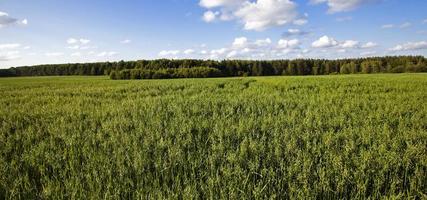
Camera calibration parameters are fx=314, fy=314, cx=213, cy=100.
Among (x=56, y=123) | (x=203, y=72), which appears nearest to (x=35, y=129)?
(x=56, y=123)

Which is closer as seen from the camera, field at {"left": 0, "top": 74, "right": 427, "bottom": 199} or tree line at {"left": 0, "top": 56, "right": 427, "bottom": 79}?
field at {"left": 0, "top": 74, "right": 427, "bottom": 199}

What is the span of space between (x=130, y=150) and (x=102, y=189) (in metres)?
1.68

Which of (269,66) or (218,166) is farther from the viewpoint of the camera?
(269,66)

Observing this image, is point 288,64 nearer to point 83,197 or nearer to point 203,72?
point 203,72

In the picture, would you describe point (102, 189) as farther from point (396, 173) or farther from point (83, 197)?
point (396, 173)

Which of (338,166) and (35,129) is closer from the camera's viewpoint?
(338,166)

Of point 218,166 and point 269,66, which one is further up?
point 269,66

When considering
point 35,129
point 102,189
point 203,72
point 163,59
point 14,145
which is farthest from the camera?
point 163,59

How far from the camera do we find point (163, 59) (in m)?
116

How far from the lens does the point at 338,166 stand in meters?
4.62

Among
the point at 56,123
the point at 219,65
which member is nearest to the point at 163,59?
the point at 219,65

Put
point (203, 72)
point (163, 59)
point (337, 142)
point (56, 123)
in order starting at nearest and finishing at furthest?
point (337, 142), point (56, 123), point (203, 72), point (163, 59)

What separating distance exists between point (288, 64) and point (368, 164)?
11540cm

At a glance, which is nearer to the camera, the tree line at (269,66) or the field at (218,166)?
the field at (218,166)
